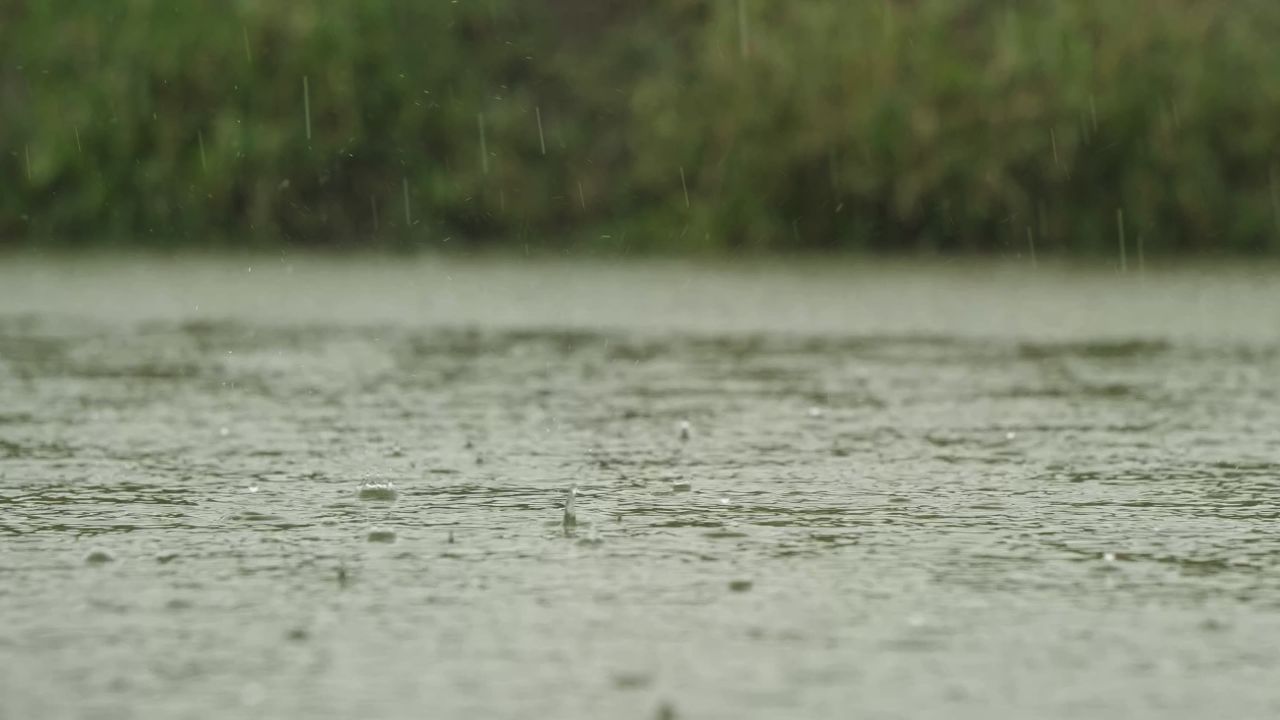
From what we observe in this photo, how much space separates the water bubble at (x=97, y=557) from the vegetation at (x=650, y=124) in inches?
698

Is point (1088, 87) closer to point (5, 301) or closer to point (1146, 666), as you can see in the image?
point (5, 301)

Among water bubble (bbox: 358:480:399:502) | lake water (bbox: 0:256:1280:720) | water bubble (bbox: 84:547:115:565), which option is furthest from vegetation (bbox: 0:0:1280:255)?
water bubble (bbox: 84:547:115:565)

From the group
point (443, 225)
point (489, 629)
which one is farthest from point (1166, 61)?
point (489, 629)

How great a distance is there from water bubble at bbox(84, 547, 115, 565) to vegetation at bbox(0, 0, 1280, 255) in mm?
17726

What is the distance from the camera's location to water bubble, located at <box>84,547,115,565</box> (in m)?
5.72

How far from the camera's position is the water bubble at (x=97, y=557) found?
18.8 feet

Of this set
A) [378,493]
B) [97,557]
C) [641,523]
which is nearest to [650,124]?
[378,493]

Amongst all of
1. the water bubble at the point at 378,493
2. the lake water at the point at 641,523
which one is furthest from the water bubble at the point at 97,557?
the water bubble at the point at 378,493

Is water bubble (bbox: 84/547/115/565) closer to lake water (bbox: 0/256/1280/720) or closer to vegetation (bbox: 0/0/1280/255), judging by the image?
lake water (bbox: 0/256/1280/720)

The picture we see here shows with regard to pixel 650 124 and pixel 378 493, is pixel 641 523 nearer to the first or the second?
pixel 378 493

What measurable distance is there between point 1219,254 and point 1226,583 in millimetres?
18253

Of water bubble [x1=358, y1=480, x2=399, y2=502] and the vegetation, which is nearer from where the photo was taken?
water bubble [x1=358, y1=480, x2=399, y2=502]

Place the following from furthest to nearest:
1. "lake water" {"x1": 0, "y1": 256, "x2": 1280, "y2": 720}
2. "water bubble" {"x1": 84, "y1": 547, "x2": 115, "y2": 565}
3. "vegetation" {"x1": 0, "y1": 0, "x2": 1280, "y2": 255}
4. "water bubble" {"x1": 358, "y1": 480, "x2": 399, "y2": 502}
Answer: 1. "vegetation" {"x1": 0, "y1": 0, "x2": 1280, "y2": 255}
2. "water bubble" {"x1": 358, "y1": 480, "x2": 399, "y2": 502}
3. "water bubble" {"x1": 84, "y1": 547, "x2": 115, "y2": 565}
4. "lake water" {"x1": 0, "y1": 256, "x2": 1280, "y2": 720}

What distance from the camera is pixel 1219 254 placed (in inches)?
913
